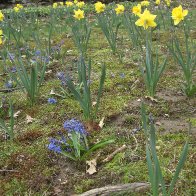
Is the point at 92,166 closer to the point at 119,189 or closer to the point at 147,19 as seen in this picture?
the point at 119,189

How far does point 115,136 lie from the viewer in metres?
2.38

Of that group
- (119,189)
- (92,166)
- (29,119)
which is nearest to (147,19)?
(29,119)

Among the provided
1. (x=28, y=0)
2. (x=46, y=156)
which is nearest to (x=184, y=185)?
(x=46, y=156)

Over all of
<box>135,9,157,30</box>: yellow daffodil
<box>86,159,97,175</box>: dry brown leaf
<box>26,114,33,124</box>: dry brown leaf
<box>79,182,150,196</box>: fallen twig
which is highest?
<box>135,9,157,30</box>: yellow daffodil

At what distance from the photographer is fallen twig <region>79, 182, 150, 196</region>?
5.78 feet

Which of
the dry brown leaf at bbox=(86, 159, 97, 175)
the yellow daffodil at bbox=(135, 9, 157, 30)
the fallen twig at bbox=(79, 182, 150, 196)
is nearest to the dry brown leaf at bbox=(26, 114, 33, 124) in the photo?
the dry brown leaf at bbox=(86, 159, 97, 175)

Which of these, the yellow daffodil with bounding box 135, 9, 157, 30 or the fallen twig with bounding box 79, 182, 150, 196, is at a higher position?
the yellow daffodil with bounding box 135, 9, 157, 30

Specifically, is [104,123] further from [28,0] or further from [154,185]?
[28,0]

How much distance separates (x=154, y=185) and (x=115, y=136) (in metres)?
0.94

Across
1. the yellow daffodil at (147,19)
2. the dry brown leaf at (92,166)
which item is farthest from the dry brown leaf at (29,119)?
the yellow daffodil at (147,19)

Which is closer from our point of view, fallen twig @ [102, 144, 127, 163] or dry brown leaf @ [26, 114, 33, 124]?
fallen twig @ [102, 144, 127, 163]

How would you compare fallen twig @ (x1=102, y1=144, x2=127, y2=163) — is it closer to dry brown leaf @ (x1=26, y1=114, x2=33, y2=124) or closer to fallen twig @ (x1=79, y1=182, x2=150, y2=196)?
fallen twig @ (x1=79, y1=182, x2=150, y2=196)

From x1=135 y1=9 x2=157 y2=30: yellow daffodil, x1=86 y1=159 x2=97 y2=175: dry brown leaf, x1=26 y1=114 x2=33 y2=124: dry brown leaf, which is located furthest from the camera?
x1=135 y1=9 x2=157 y2=30: yellow daffodil

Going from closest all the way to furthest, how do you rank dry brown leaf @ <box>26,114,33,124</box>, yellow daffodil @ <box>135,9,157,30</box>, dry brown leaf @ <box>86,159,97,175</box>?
dry brown leaf @ <box>86,159,97,175</box>, dry brown leaf @ <box>26,114,33,124</box>, yellow daffodil @ <box>135,9,157,30</box>
